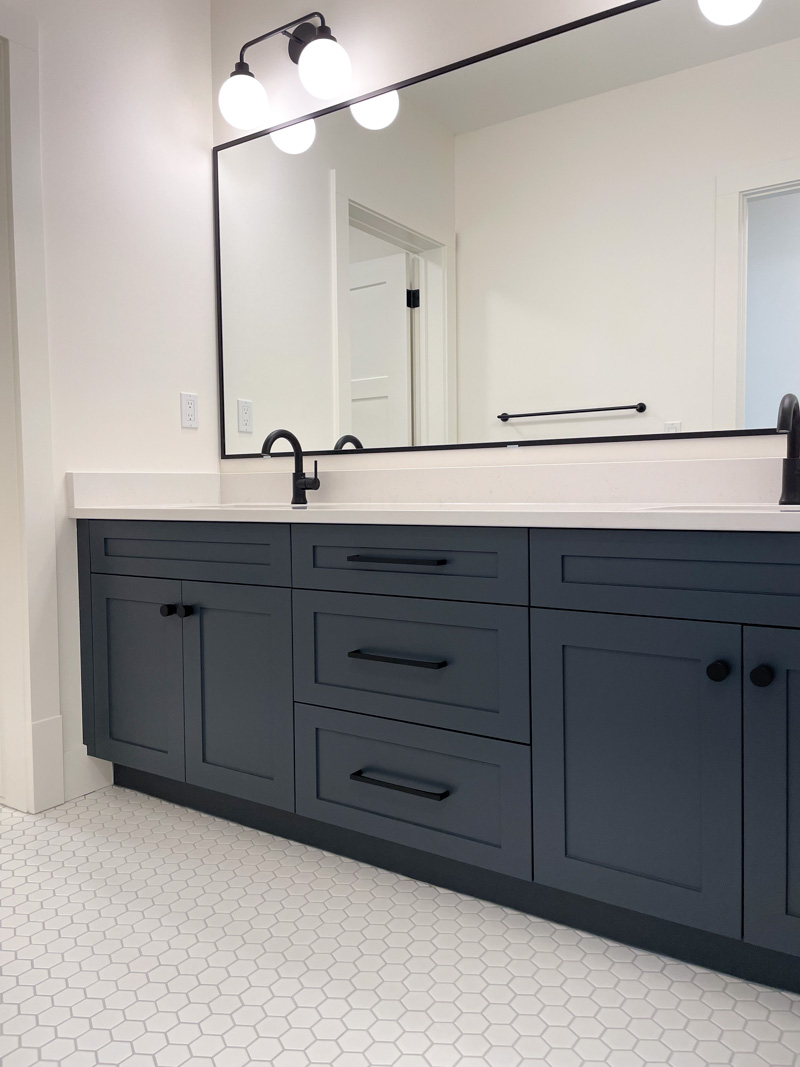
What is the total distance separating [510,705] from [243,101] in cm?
196

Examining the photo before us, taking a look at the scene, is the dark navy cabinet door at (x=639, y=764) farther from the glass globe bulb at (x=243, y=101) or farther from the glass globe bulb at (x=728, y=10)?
the glass globe bulb at (x=243, y=101)

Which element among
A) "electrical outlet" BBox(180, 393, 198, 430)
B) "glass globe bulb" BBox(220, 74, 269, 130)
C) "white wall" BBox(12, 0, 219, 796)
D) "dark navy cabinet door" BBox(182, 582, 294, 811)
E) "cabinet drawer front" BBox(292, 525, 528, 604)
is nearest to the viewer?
"cabinet drawer front" BBox(292, 525, 528, 604)

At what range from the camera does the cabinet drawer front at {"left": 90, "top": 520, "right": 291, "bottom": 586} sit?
1752mm

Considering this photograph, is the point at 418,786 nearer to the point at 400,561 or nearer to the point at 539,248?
the point at 400,561

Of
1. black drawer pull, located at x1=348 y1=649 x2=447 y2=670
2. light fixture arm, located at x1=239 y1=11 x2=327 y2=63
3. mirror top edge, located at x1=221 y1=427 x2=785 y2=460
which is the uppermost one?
light fixture arm, located at x1=239 y1=11 x2=327 y2=63

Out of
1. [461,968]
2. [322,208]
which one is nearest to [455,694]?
[461,968]

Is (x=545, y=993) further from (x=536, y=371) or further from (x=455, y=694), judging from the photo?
(x=536, y=371)

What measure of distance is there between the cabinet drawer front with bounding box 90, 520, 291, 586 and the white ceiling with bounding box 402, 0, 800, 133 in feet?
3.99

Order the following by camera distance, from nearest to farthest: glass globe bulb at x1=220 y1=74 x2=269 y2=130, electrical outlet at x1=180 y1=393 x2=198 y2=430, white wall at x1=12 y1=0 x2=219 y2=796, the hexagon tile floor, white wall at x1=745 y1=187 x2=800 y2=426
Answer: the hexagon tile floor, white wall at x1=745 y1=187 x2=800 y2=426, white wall at x1=12 y1=0 x2=219 y2=796, glass globe bulb at x1=220 y1=74 x2=269 y2=130, electrical outlet at x1=180 y1=393 x2=198 y2=430

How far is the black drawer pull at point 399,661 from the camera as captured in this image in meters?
1.49

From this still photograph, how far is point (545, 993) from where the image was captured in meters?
1.27

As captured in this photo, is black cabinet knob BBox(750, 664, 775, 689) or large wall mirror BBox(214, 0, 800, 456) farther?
large wall mirror BBox(214, 0, 800, 456)

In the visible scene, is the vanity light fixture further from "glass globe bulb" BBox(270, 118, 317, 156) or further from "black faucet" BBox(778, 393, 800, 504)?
"black faucet" BBox(778, 393, 800, 504)

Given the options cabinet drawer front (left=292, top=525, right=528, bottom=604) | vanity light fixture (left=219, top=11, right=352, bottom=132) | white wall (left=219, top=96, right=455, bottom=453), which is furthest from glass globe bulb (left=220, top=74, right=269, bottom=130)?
cabinet drawer front (left=292, top=525, right=528, bottom=604)
